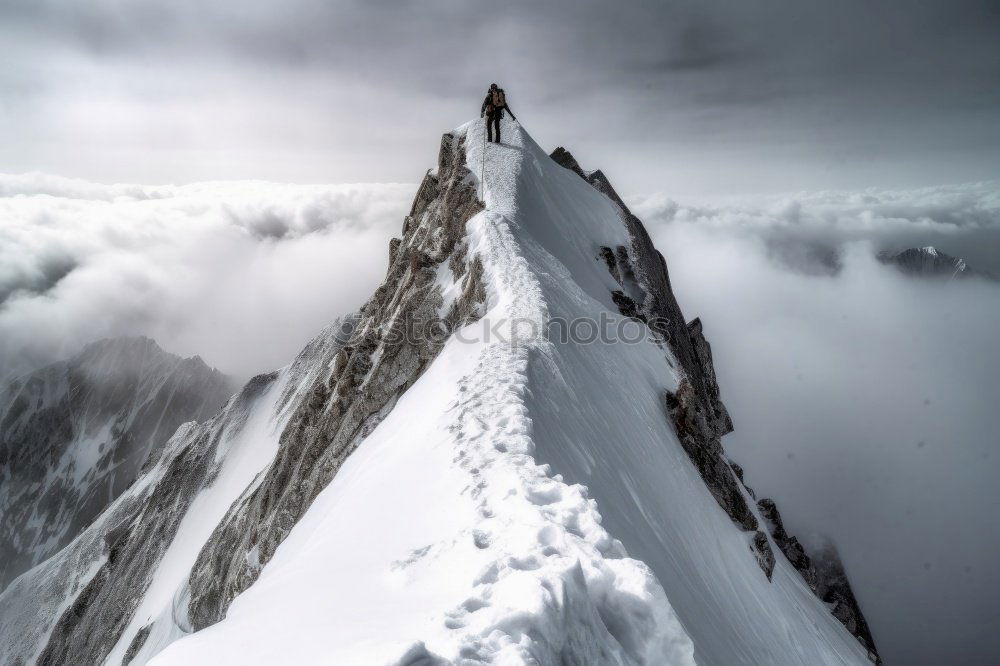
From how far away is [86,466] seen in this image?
6914 inches

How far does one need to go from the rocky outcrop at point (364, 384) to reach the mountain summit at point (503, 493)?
0.49 feet

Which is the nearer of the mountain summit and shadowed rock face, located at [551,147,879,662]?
the mountain summit

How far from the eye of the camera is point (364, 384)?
19.6 meters

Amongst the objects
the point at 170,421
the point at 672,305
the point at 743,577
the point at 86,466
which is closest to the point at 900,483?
the point at 672,305

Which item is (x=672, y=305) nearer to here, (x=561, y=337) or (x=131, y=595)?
(x=561, y=337)

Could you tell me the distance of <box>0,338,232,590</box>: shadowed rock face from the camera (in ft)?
536

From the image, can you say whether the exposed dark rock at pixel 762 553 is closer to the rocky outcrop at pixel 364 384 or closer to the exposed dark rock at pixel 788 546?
the exposed dark rock at pixel 788 546

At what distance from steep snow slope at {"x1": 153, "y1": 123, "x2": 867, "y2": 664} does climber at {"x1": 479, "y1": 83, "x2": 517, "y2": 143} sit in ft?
26.2

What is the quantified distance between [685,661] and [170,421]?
218 m

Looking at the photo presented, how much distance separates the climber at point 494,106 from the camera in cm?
2492

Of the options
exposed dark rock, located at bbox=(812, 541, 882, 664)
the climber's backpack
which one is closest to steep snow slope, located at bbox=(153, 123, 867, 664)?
the climber's backpack

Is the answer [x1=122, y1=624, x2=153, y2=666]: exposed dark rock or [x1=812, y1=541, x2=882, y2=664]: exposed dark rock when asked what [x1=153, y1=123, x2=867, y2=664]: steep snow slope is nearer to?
[x1=812, y1=541, x2=882, y2=664]: exposed dark rock

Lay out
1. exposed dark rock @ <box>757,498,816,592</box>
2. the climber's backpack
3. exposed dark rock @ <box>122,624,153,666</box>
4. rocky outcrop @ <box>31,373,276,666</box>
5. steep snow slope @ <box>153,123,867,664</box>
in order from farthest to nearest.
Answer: rocky outcrop @ <box>31,373,276,666</box>, exposed dark rock @ <box>122,624,153,666</box>, exposed dark rock @ <box>757,498,816,592</box>, the climber's backpack, steep snow slope @ <box>153,123,867,664</box>
